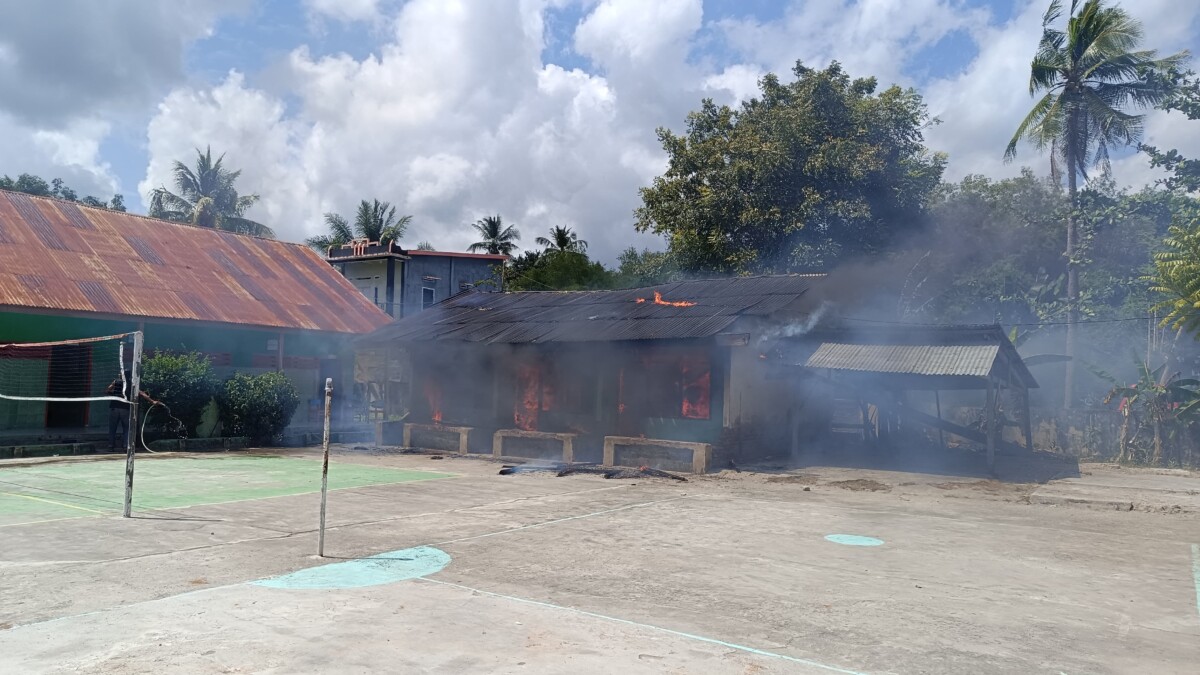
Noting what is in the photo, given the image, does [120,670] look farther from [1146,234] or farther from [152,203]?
[152,203]

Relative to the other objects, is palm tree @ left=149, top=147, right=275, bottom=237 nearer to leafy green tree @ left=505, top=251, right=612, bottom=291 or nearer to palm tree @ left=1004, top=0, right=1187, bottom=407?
leafy green tree @ left=505, top=251, right=612, bottom=291

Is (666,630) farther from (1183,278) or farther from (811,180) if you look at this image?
(811,180)

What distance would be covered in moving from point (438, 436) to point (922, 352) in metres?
11.9

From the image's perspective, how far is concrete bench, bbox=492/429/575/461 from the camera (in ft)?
58.3

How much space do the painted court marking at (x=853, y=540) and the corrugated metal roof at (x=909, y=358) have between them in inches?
281

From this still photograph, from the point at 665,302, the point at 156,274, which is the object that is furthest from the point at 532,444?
the point at 156,274

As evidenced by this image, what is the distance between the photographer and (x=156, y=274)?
22.4m

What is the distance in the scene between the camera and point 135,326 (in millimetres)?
20734

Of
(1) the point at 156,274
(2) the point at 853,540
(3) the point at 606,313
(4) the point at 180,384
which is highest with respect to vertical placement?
(1) the point at 156,274

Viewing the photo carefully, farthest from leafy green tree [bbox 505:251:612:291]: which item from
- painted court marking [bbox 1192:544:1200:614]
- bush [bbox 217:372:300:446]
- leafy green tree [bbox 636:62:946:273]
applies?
painted court marking [bbox 1192:544:1200:614]

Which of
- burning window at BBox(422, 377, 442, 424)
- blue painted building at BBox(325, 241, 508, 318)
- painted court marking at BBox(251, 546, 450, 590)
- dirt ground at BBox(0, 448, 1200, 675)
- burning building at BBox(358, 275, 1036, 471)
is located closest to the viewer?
dirt ground at BBox(0, 448, 1200, 675)

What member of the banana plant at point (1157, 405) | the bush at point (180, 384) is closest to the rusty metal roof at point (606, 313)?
the bush at point (180, 384)

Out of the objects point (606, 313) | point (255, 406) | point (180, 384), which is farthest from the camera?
point (255, 406)

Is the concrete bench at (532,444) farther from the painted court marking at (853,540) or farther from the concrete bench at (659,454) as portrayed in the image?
the painted court marking at (853,540)
